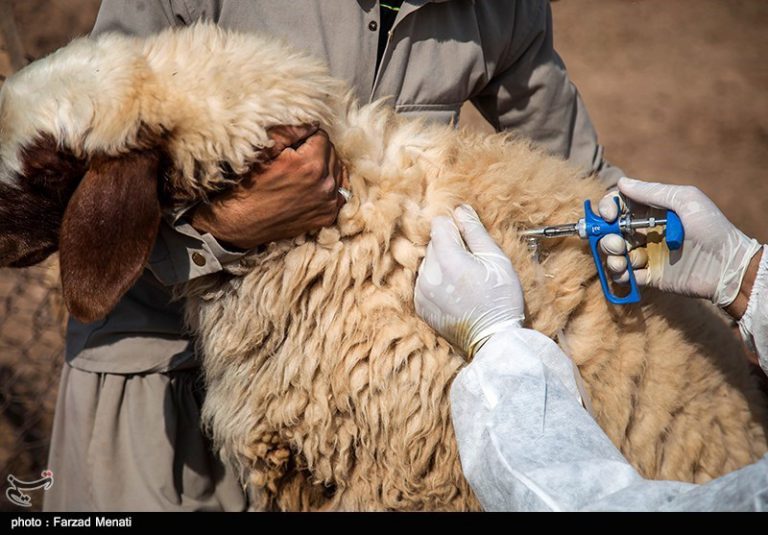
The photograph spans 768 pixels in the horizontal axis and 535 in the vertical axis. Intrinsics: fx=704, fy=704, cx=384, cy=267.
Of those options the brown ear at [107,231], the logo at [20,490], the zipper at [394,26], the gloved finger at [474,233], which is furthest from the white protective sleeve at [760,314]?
the logo at [20,490]

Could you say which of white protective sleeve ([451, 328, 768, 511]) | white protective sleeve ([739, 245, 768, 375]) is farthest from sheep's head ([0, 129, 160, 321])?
white protective sleeve ([739, 245, 768, 375])

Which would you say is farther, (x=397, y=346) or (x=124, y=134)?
(x=397, y=346)

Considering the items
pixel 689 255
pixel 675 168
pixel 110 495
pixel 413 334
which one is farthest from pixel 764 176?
pixel 110 495

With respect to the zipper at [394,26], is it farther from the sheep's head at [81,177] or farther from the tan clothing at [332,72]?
the sheep's head at [81,177]

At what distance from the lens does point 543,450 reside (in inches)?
54.8

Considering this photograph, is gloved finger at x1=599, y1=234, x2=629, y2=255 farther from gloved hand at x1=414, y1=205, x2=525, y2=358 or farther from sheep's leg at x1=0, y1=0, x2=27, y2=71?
sheep's leg at x1=0, y1=0, x2=27, y2=71

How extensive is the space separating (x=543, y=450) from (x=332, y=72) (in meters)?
1.28

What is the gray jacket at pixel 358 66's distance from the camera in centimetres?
196

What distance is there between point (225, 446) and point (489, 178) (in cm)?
108

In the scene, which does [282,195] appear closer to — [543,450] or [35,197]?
[35,197]

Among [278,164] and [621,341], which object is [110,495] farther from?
[621,341]

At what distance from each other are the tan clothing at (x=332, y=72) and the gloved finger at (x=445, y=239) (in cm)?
53

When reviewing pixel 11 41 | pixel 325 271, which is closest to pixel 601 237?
pixel 325 271

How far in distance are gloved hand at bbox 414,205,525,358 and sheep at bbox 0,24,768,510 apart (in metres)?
0.07
